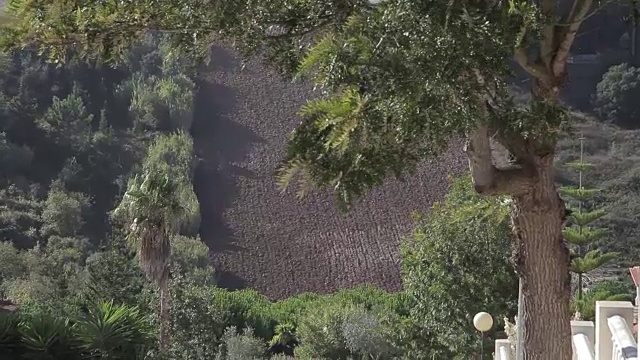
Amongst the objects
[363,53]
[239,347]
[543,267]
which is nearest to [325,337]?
[239,347]

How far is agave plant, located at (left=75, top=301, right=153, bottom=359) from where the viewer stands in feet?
35.5

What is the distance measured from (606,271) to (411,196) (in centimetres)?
1193

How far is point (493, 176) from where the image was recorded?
408 centimetres

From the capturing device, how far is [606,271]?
2534 cm

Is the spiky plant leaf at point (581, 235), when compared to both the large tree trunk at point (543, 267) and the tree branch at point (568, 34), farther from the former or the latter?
the tree branch at point (568, 34)

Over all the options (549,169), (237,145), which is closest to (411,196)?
(237,145)

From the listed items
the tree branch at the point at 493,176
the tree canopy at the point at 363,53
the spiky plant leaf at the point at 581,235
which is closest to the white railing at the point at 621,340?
the tree branch at the point at 493,176

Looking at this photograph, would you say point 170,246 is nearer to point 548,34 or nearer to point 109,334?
point 109,334

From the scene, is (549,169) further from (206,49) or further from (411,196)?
(411,196)

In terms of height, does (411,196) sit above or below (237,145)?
below

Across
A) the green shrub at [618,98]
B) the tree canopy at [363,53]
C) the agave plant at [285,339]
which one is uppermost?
the green shrub at [618,98]

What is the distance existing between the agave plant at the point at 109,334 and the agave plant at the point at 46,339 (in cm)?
13

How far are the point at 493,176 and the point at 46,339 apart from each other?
24.7ft

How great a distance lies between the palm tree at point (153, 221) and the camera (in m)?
18.5
